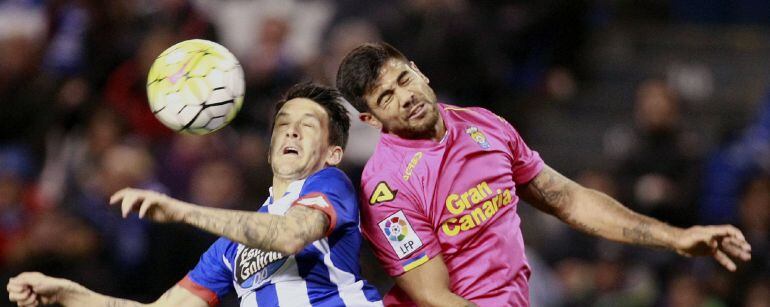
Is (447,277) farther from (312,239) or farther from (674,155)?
(674,155)

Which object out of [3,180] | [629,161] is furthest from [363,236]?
[3,180]

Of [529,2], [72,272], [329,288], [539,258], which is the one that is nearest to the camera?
[329,288]

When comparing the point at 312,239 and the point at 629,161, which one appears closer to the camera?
the point at 312,239

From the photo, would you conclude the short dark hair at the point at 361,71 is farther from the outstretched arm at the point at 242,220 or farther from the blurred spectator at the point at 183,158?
the blurred spectator at the point at 183,158

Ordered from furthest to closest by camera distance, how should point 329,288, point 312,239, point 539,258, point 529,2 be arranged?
point 529,2, point 539,258, point 329,288, point 312,239

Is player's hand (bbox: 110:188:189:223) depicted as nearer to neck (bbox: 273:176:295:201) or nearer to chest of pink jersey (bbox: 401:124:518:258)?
neck (bbox: 273:176:295:201)

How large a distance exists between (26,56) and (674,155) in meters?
5.70

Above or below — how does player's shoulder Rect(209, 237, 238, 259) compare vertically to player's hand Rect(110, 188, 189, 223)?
below

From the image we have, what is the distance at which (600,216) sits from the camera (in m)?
6.18

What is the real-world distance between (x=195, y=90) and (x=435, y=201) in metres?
1.11

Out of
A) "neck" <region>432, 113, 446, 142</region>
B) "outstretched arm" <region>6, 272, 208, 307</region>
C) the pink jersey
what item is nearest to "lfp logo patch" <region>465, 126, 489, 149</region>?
the pink jersey

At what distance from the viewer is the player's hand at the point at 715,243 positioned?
5773 mm

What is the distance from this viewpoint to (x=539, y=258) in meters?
9.83

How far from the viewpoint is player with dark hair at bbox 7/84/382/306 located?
5.04m
